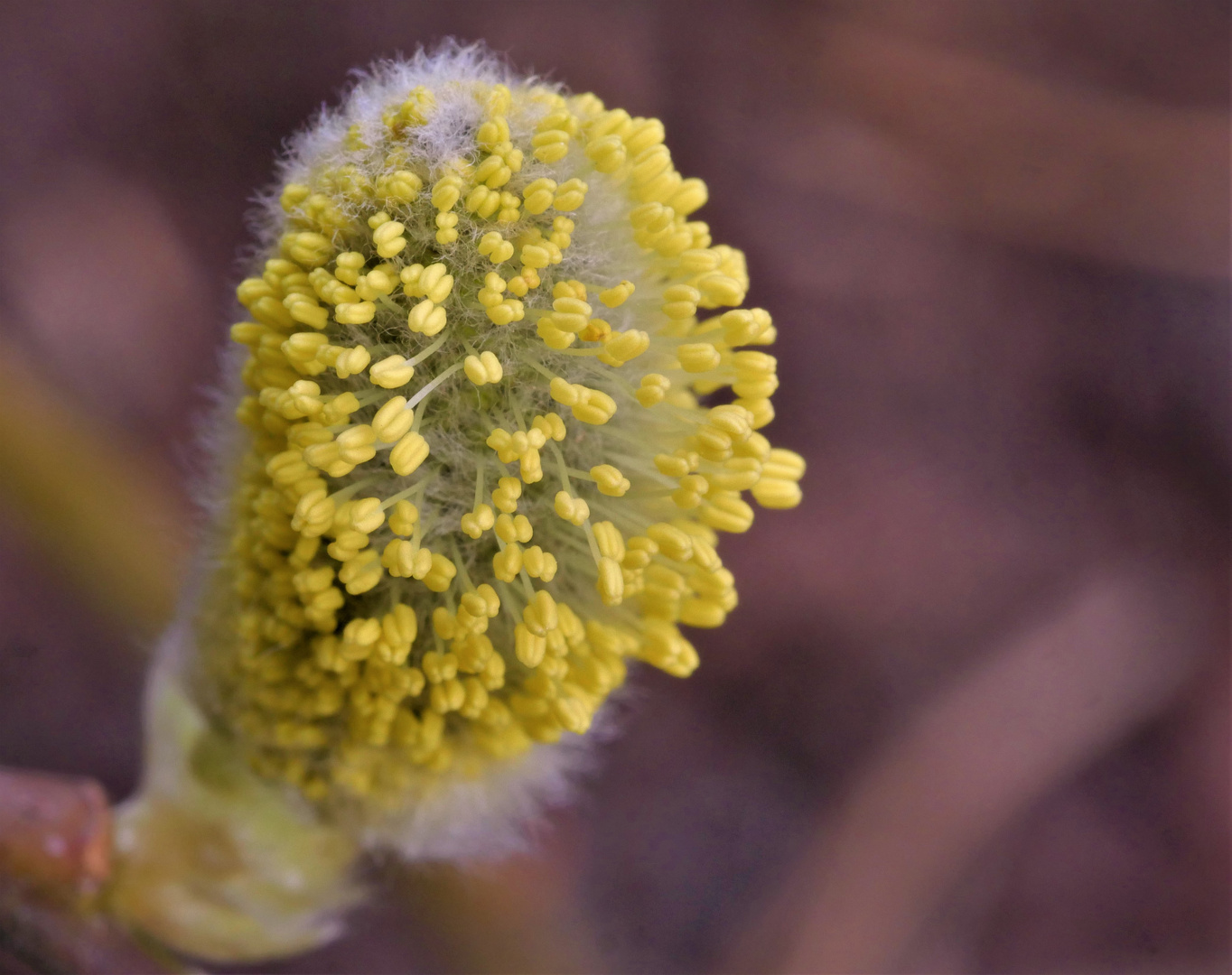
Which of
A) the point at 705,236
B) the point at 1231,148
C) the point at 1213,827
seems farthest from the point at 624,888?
the point at 1231,148

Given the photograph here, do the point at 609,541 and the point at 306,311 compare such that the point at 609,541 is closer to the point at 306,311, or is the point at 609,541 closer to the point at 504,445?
the point at 504,445

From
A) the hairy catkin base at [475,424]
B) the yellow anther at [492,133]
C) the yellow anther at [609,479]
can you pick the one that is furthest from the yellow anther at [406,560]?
the yellow anther at [492,133]

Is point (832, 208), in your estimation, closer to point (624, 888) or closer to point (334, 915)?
point (624, 888)

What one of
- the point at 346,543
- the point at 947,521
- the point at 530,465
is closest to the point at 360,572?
the point at 346,543

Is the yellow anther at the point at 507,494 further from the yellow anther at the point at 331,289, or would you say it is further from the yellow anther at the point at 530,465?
the yellow anther at the point at 331,289

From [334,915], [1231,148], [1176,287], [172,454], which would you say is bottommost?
[334,915]
